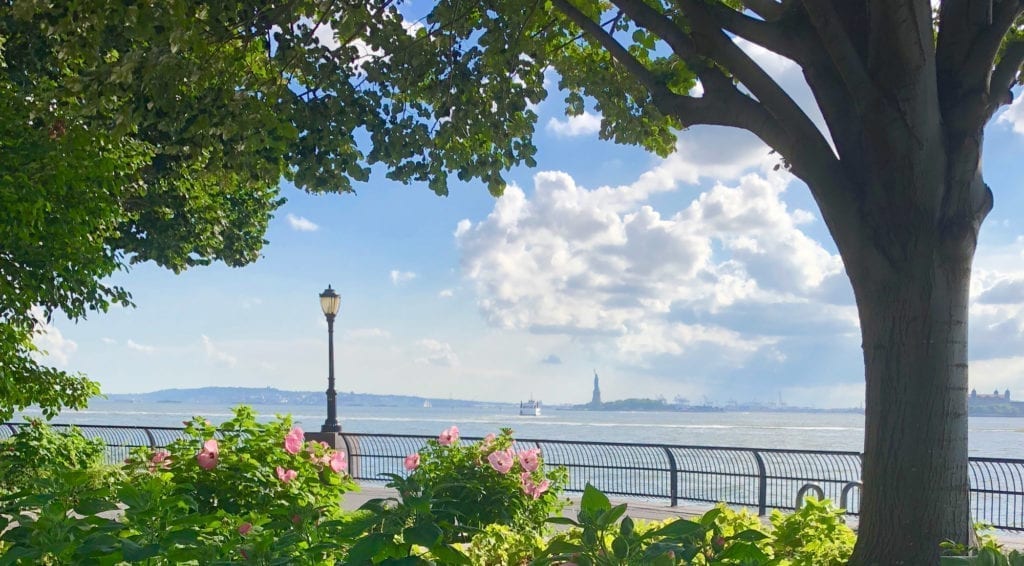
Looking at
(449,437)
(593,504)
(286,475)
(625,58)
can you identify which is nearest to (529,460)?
(449,437)

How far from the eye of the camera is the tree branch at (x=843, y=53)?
513cm

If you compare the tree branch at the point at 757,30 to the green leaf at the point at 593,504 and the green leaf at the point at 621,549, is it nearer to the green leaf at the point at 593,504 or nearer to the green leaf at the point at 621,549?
the green leaf at the point at 593,504

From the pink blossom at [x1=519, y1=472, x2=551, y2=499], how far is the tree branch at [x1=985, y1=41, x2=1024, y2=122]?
3906mm

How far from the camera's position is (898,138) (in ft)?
16.4

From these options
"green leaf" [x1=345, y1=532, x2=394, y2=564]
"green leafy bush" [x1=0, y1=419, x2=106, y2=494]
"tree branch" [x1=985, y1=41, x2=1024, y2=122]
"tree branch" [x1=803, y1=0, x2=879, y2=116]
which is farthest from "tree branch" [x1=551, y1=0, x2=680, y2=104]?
"green leafy bush" [x1=0, y1=419, x2=106, y2=494]

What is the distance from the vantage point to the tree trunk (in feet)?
15.6

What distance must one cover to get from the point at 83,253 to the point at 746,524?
6.90m

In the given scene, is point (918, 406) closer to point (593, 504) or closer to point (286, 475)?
point (593, 504)

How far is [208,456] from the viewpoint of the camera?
6027 millimetres

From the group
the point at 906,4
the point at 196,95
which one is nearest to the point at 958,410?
the point at 906,4

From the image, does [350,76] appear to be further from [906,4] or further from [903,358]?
[903,358]

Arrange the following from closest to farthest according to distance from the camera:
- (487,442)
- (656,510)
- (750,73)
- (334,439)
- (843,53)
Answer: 1. (843,53)
2. (750,73)
3. (487,442)
4. (656,510)
5. (334,439)

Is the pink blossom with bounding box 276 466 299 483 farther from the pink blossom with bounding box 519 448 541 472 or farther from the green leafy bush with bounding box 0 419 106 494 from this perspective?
the green leafy bush with bounding box 0 419 106 494

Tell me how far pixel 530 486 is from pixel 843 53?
356 centimetres
